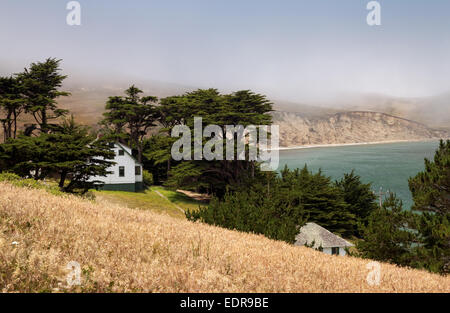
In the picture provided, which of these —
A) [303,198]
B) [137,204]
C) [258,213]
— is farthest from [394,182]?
[258,213]

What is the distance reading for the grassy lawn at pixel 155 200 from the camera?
37.2 metres

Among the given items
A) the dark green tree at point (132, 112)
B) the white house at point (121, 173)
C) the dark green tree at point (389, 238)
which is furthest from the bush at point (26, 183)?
the dark green tree at point (132, 112)

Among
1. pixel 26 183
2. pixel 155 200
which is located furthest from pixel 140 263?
pixel 155 200

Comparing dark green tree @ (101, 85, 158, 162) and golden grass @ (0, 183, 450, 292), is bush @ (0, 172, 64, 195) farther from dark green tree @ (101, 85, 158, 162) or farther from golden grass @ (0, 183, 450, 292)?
dark green tree @ (101, 85, 158, 162)

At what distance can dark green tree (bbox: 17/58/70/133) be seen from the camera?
45.0 metres

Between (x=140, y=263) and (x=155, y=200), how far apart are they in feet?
134

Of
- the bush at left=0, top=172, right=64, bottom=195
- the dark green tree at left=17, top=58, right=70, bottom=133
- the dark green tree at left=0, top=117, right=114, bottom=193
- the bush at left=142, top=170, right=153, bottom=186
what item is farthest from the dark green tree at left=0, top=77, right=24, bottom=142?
the bush at left=0, top=172, right=64, bottom=195

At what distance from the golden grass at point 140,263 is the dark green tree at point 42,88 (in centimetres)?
4442

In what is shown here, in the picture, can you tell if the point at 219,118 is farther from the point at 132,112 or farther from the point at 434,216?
the point at 434,216

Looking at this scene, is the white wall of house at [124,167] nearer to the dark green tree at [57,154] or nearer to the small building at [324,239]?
the dark green tree at [57,154]
